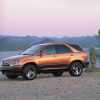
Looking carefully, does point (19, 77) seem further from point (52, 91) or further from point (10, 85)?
point (52, 91)

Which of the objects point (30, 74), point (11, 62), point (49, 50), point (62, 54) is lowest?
point (30, 74)

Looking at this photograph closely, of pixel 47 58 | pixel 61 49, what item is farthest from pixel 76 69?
pixel 47 58

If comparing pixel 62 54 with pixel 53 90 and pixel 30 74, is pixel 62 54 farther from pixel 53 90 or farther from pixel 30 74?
pixel 53 90

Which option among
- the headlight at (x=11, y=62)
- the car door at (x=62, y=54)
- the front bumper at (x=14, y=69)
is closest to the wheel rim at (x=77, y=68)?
the car door at (x=62, y=54)

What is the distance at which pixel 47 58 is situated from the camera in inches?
1003

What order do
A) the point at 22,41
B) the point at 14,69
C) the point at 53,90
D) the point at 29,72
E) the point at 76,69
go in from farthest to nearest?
1. the point at 22,41
2. the point at 76,69
3. the point at 29,72
4. the point at 14,69
5. the point at 53,90

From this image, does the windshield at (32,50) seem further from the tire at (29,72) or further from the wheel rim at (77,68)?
the wheel rim at (77,68)

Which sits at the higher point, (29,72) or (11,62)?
(11,62)

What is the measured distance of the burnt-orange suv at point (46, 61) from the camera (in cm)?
2459

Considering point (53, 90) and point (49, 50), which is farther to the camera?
point (49, 50)

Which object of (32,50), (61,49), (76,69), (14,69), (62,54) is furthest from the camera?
(76,69)

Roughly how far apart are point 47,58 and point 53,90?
6111mm

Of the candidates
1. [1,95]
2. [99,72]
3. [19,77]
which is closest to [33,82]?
[19,77]

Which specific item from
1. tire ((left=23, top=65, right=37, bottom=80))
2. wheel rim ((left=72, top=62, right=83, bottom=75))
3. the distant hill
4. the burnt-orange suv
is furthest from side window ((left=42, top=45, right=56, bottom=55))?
the distant hill
